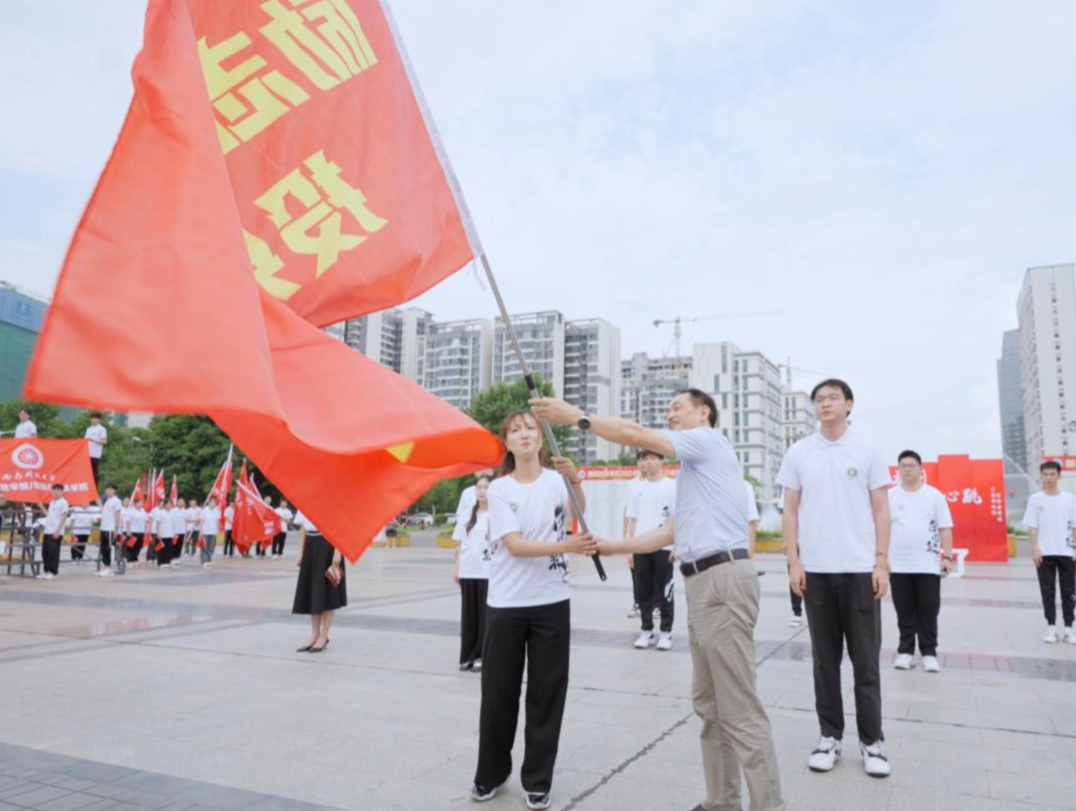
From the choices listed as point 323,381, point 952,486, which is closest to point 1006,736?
point 323,381

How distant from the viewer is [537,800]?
3.49 meters

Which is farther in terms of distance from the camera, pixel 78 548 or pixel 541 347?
pixel 541 347

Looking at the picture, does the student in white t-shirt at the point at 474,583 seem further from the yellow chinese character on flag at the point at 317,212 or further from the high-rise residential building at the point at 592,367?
the high-rise residential building at the point at 592,367

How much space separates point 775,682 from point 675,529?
3.22m

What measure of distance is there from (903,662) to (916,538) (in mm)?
1059

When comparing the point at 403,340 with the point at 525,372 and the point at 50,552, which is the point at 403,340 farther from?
the point at 525,372

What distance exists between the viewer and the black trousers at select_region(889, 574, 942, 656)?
6781mm

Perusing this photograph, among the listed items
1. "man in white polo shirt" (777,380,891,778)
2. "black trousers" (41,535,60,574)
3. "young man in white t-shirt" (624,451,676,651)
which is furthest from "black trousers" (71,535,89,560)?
"man in white polo shirt" (777,380,891,778)

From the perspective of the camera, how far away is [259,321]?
2.50m

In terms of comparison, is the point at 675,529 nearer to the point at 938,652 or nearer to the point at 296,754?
the point at 296,754

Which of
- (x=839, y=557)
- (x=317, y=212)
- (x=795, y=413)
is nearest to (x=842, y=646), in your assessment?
(x=839, y=557)

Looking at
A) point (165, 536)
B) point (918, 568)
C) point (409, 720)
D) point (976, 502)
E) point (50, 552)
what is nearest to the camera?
point (409, 720)

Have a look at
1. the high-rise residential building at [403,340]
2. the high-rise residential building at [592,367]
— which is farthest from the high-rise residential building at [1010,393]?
the high-rise residential building at [403,340]

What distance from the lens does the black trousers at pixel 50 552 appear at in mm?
15305
